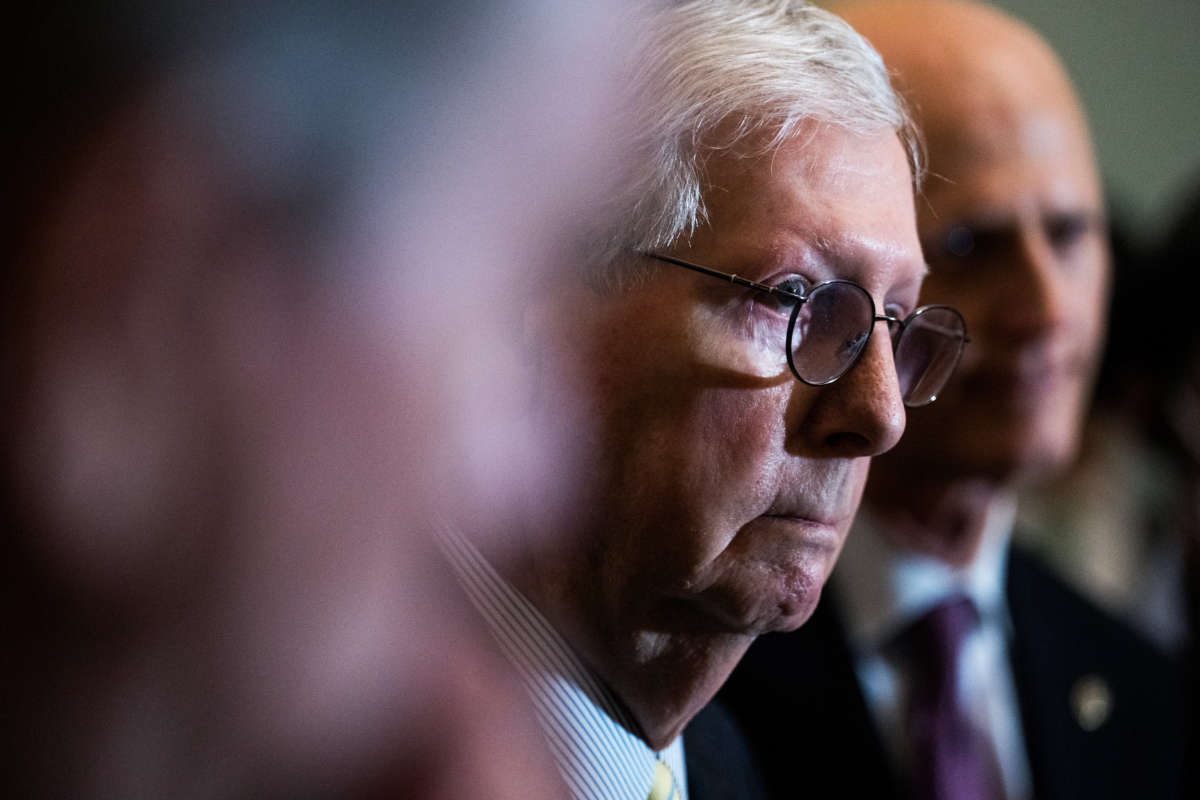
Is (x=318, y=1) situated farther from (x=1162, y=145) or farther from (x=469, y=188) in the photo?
(x=1162, y=145)

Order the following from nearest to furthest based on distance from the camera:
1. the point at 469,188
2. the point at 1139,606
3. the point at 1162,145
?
the point at 469,188 < the point at 1139,606 < the point at 1162,145

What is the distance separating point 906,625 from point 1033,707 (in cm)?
15

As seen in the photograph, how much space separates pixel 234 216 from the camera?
396 mm

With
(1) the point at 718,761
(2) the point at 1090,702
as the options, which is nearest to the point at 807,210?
(1) the point at 718,761

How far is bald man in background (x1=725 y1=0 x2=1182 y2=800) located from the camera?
104cm

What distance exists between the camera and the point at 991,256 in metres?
1.10

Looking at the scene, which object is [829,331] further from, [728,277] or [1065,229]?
[1065,229]

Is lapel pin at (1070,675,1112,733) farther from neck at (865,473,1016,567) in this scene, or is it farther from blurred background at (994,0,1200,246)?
blurred background at (994,0,1200,246)

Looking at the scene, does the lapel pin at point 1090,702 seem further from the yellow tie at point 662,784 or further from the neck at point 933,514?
the yellow tie at point 662,784

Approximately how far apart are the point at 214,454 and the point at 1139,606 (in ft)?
6.16

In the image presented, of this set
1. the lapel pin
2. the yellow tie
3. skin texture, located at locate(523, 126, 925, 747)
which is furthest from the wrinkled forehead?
the lapel pin

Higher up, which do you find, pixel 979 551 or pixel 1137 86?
pixel 979 551

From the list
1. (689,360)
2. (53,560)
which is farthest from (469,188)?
(53,560)

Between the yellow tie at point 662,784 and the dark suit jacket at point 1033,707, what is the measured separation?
0.32 metres
